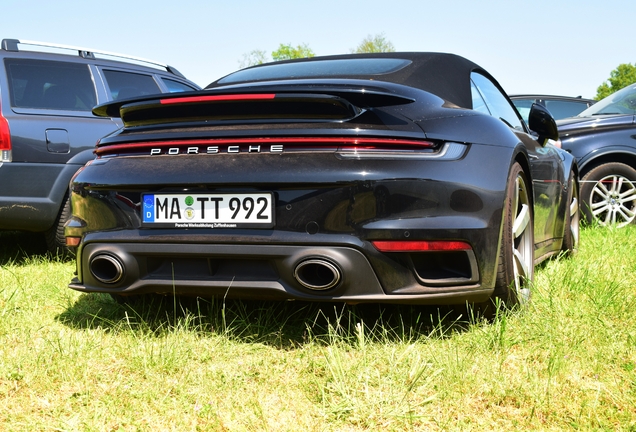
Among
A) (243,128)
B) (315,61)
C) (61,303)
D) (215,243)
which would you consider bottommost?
(61,303)

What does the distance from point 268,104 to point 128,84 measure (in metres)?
3.92

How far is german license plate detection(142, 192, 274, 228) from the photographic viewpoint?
112 inches

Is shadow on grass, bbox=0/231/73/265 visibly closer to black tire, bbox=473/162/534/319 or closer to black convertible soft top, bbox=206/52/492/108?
black convertible soft top, bbox=206/52/492/108

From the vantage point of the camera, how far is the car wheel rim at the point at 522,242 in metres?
3.37

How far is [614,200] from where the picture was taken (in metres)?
6.88

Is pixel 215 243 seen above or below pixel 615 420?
above

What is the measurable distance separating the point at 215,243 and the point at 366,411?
92 centimetres

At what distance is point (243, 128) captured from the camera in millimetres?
2936

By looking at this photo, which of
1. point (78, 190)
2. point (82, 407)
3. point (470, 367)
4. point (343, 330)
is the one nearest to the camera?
point (82, 407)

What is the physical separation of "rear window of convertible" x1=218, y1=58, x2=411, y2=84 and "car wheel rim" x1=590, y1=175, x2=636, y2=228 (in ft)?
12.7

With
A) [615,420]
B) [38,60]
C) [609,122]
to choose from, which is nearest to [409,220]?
[615,420]

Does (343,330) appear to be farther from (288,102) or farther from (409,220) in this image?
(288,102)

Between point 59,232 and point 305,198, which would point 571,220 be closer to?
point 305,198

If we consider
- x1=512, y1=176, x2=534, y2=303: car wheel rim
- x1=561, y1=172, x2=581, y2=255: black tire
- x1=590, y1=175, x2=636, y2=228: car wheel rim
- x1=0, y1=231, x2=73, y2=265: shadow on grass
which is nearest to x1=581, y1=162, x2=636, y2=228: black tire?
x1=590, y1=175, x2=636, y2=228: car wheel rim
